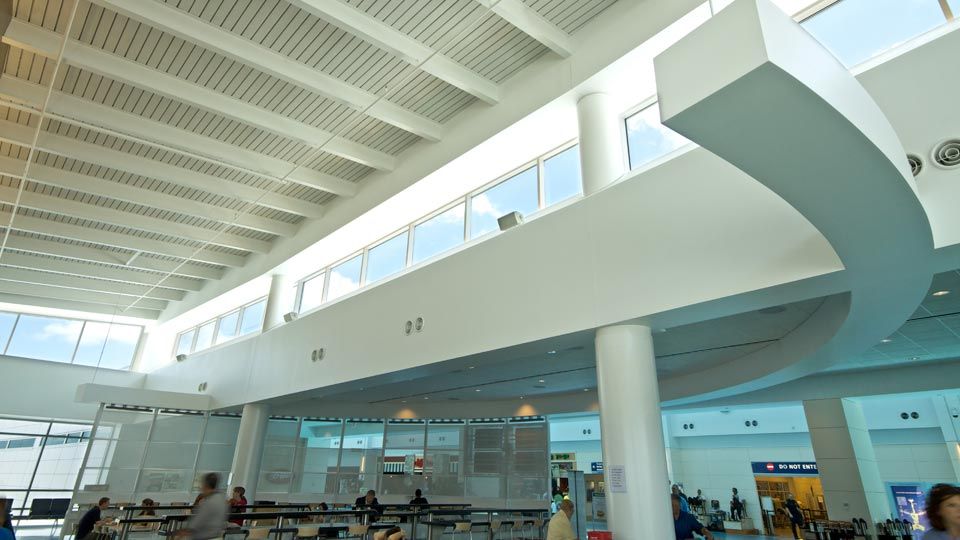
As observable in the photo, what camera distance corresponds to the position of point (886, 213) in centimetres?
339

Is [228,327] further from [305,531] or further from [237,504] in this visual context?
[305,531]

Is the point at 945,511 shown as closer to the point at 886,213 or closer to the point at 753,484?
the point at 886,213

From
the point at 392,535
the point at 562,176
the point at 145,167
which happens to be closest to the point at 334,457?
the point at 145,167

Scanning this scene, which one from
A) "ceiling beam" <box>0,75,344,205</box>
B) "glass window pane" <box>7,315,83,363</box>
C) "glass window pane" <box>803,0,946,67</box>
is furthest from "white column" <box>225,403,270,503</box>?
"glass window pane" <box>803,0,946,67</box>

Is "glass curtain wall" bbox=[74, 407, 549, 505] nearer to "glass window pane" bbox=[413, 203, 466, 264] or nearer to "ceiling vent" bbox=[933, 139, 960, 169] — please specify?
"glass window pane" bbox=[413, 203, 466, 264]

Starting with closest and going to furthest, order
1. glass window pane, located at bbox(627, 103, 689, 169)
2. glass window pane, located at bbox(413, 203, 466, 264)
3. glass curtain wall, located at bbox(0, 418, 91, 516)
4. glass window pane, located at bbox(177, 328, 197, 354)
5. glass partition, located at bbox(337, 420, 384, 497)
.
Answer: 1. glass window pane, located at bbox(627, 103, 689, 169)
2. glass window pane, located at bbox(413, 203, 466, 264)
3. glass partition, located at bbox(337, 420, 384, 497)
4. glass curtain wall, located at bbox(0, 418, 91, 516)
5. glass window pane, located at bbox(177, 328, 197, 354)

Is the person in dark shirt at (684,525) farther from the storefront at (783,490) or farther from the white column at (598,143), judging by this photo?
the storefront at (783,490)

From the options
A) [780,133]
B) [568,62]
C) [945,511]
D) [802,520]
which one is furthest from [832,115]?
[802,520]

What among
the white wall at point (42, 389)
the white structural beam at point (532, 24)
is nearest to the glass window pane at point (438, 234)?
the white structural beam at point (532, 24)

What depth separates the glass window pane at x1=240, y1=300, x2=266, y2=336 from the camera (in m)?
16.4

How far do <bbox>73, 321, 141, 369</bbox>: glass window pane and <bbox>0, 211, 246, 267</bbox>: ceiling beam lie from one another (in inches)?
324

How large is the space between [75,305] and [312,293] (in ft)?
38.0

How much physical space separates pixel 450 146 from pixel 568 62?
8.83 ft

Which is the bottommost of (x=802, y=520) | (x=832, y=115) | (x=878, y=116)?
(x=802, y=520)
